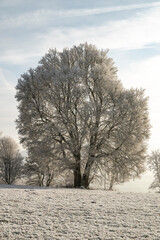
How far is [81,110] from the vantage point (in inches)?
774

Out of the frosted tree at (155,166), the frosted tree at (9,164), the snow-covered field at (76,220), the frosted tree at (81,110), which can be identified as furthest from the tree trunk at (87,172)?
the frosted tree at (155,166)

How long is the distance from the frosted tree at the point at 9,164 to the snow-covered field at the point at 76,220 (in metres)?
28.8

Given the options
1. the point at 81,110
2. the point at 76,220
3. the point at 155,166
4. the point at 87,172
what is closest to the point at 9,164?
Result: the point at 87,172

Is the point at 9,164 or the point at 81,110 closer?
the point at 81,110

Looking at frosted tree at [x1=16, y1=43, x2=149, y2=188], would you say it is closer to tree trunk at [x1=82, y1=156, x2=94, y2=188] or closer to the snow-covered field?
tree trunk at [x1=82, y1=156, x2=94, y2=188]

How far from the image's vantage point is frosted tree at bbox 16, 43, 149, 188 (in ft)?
63.9

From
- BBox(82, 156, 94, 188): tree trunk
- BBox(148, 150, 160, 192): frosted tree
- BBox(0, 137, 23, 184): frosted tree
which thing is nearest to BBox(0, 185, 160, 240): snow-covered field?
BBox(82, 156, 94, 188): tree trunk

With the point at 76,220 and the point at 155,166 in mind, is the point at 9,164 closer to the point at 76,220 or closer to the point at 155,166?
the point at 155,166

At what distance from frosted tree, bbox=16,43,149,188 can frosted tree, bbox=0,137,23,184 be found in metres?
18.1

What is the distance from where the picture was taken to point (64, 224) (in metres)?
7.96

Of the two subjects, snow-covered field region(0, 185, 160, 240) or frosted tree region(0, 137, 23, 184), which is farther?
frosted tree region(0, 137, 23, 184)

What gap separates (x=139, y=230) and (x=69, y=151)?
46.4 ft

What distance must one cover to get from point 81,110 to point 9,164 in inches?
939

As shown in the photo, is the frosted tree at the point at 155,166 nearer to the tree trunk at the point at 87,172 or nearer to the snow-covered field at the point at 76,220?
the tree trunk at the point at 87,172
